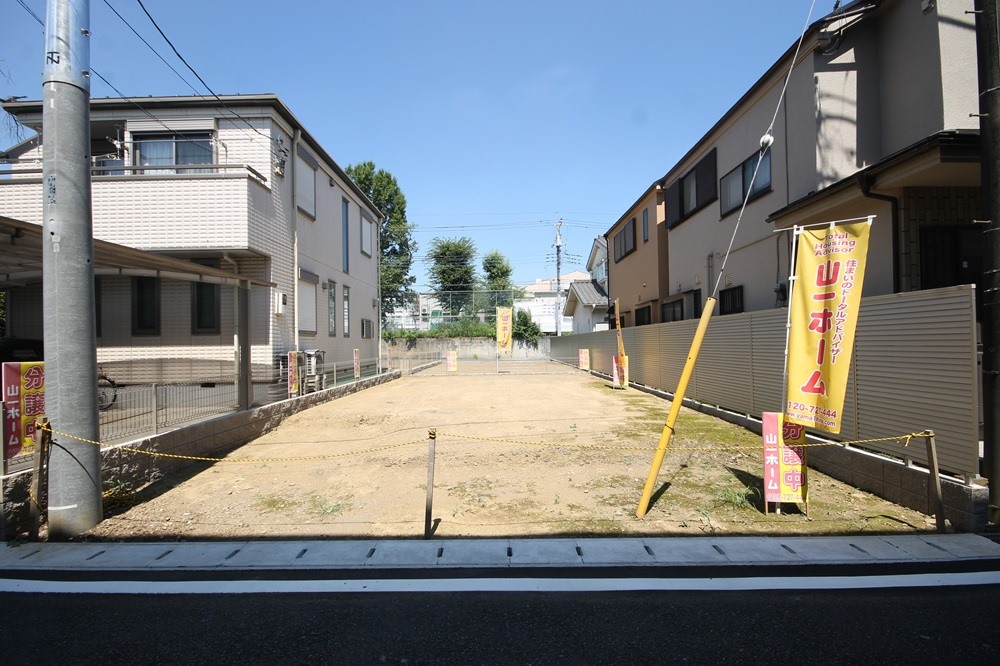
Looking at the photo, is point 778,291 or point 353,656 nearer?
point 353,656

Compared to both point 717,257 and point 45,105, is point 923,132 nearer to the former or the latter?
point 717,257

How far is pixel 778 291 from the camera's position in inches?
431

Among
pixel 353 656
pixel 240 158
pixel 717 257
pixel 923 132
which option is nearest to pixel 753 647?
pixel 353 656

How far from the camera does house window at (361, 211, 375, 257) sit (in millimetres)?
23625

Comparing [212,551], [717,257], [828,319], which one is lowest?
[212,551]

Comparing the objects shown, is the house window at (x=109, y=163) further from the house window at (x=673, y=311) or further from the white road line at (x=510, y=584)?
the house window at (x=673, y=311)

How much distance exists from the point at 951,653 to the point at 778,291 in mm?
8966

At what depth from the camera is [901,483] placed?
5.38 m

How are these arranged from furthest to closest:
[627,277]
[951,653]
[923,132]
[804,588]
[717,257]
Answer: [627,277], [717,257], [923,132], [804,588], [951,653]

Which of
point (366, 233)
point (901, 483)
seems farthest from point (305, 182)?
point (901, 483)

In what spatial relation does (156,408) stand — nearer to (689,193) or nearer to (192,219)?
(192,219)

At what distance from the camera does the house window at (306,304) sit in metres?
15.3

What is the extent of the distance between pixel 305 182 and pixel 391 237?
30483mm

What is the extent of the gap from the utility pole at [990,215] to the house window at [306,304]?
13.9 m
